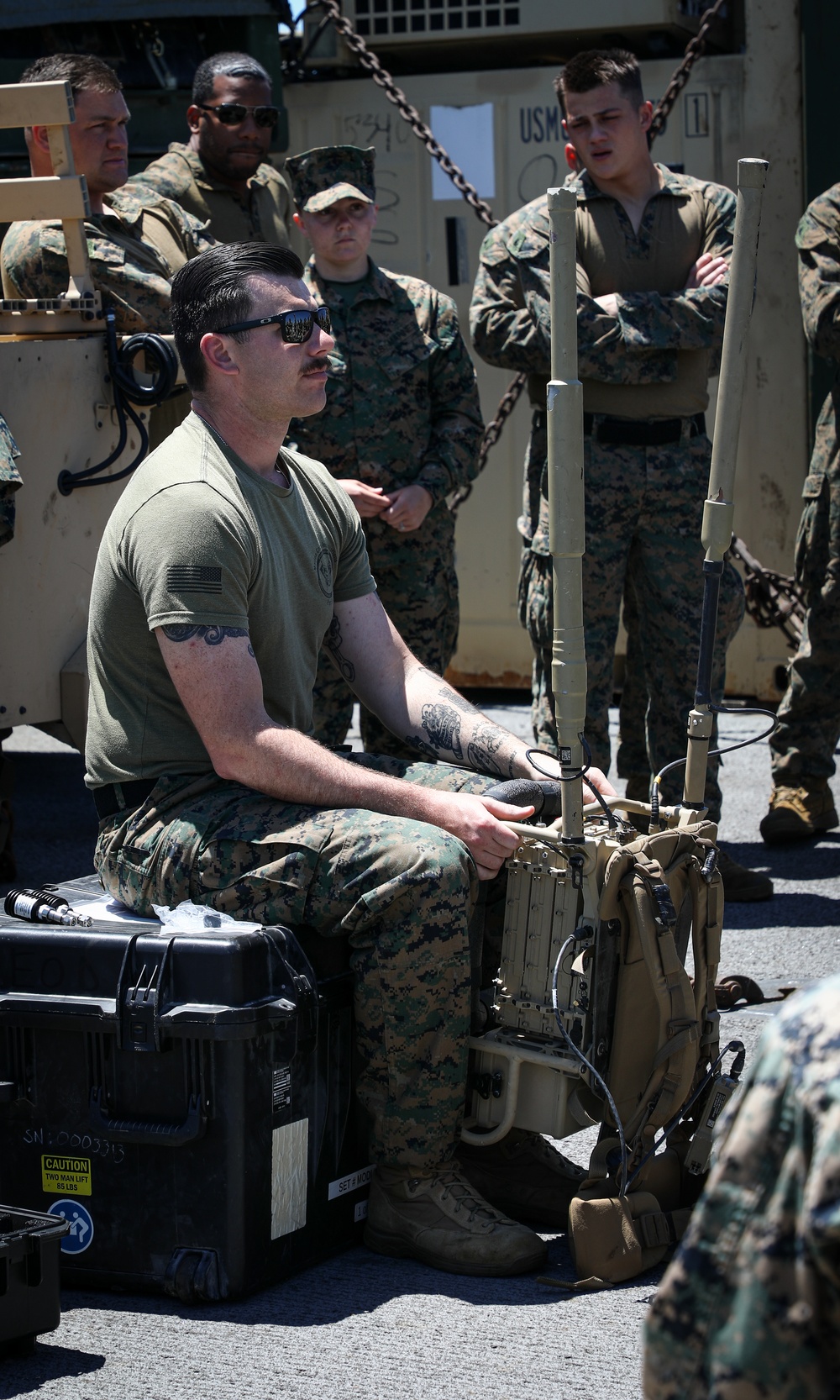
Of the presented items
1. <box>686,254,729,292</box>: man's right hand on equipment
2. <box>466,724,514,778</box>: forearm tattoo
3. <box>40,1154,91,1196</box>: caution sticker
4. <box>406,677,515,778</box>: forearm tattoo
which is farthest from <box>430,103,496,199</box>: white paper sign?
<box>40,1154,91,1196</box>: caution sticker

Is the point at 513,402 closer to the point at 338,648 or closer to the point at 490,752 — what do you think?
the point at 338,648

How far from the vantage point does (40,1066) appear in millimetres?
2814

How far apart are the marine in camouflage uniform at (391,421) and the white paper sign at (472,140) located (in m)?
2.15

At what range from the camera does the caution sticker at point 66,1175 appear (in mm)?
2787

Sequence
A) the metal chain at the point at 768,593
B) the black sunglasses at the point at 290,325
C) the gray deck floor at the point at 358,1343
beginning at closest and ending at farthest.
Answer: the gray deck floor at the point at 358,1343
the black sunglasses at the point at 290,325
the metal chain at the point at 768,593

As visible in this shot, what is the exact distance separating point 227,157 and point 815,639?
8.25 feet

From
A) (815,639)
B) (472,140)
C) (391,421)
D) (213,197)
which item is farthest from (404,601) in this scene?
(472,140)

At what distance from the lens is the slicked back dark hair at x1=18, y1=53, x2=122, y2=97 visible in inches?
210

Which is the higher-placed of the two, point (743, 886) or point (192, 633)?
point (192, 633)

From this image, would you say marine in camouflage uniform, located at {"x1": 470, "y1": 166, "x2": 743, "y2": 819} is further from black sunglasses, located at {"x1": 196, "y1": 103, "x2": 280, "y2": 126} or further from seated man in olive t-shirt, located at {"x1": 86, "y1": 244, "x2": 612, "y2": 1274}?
seated man in olive t-shirt, located at {"x1": 86, "y1": 244, "x2": 612, "y2": 1274}

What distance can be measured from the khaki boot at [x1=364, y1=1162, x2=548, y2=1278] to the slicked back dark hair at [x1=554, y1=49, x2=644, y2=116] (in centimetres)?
317

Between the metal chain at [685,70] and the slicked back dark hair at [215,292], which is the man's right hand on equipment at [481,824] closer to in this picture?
the slicked back dark hair at [215,292]

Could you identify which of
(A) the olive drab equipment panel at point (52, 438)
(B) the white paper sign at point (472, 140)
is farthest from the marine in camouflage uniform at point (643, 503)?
(B) the white paper sign at point (472, 140)

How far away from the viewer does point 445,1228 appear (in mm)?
2824
